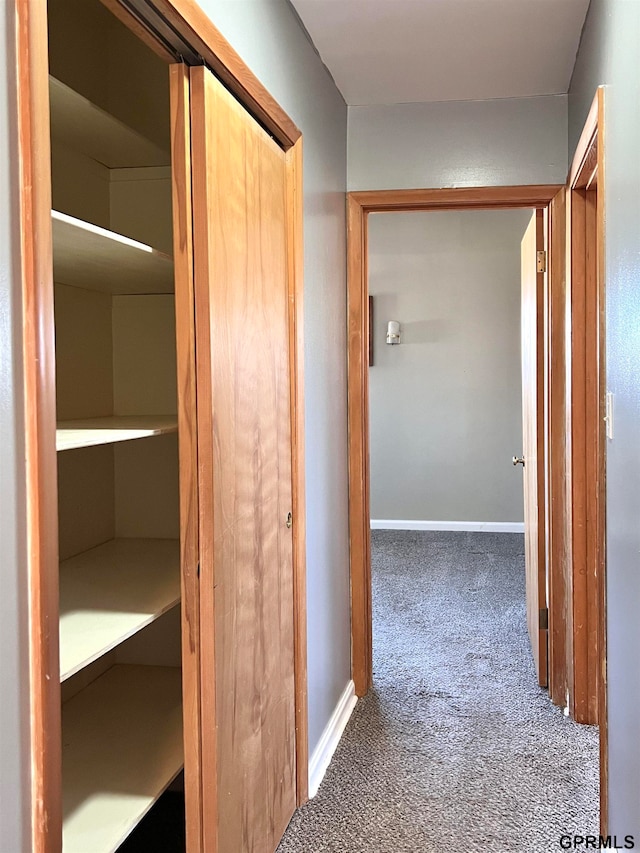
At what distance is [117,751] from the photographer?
73.6 inches

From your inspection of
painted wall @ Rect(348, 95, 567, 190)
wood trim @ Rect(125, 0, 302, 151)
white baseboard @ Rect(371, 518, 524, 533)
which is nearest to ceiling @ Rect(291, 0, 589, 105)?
painted wall @ Rect(348, 95, 567, 190)

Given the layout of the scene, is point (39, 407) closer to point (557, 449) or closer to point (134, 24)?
point (134, 24)

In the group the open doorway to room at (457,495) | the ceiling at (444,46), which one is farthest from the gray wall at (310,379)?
the open doorway to room at (457,495)

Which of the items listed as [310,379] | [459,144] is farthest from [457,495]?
[310,379]

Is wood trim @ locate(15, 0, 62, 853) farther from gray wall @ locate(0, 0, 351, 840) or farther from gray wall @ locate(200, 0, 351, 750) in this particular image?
gray wall @ locate(200, 0, 351, 750)

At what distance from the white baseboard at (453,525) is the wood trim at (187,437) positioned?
4.89 meters

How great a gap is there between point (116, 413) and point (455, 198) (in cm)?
168

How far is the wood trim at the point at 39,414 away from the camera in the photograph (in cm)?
100

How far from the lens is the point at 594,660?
291 centimetres

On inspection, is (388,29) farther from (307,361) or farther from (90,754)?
(90,754)

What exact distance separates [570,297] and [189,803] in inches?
84.7

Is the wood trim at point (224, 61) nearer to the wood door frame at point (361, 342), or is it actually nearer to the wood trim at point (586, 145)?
the wood trim at point (586, 145)

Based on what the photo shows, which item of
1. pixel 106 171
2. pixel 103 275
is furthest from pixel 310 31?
pixel 103 275

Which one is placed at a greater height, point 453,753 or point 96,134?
point 96,134
